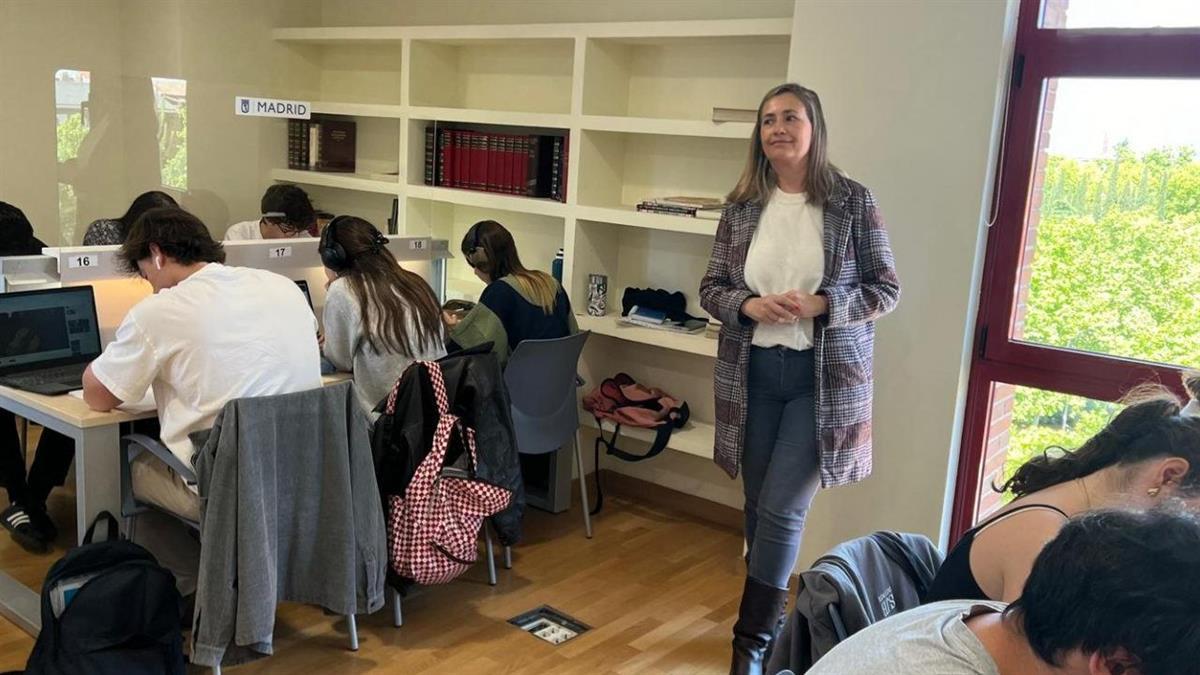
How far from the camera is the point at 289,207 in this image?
432 centimetres

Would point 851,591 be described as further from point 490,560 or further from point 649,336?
point 649,336

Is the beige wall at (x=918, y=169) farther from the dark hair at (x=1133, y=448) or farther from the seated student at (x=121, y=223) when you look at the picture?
the seated student at (x=121, y=223)

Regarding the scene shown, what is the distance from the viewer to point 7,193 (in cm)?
416

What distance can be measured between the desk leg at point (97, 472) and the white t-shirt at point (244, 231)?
1546 mm

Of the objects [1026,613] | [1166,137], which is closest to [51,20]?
[1166,137]

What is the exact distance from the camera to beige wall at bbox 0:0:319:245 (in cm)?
410

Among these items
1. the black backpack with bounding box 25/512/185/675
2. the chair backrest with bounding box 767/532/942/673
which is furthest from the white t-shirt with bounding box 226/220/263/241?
the chair backrest with bounding box 767/532/942/673

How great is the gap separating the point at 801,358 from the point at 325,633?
166cm

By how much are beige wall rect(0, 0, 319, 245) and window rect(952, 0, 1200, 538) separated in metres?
3.01

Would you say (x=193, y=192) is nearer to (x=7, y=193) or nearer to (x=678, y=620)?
(x=7, y=193)

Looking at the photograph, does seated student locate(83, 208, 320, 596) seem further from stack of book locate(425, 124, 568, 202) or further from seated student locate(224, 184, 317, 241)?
stack of book locate(425, 124, 568, 202)

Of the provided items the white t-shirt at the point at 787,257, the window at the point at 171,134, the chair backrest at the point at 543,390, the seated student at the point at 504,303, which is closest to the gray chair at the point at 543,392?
the chair backrest at the point at 543,390

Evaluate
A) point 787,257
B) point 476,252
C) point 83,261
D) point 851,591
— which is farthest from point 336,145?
point 851,591

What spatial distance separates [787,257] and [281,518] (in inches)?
60.9
